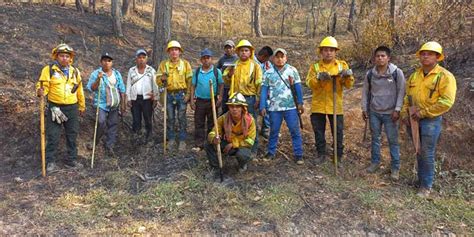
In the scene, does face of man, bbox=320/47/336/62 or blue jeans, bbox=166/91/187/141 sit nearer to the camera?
face of man, bbox=320/47/336/62

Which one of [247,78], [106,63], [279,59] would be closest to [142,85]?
[106,63]

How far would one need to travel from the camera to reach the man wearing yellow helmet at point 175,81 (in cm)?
653

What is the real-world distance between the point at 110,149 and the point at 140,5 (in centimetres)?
1828

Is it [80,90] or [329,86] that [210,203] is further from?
[80,90]

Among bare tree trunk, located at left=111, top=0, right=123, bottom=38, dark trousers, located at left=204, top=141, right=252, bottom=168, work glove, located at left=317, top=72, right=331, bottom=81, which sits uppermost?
bare tree trunk, located at left=111, top=0, right=123, bottom=38

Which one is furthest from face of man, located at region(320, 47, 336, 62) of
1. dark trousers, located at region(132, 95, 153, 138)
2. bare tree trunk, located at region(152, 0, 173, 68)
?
bare tree trunk, located at region(152, 0, 173, 68)

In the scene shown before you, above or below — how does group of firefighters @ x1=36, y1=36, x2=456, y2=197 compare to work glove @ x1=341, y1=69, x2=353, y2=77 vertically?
below

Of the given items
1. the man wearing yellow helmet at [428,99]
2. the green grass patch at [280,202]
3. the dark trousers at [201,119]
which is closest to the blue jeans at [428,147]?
the man wearing yellow helmet at [428,99]

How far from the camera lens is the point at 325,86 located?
5980mm

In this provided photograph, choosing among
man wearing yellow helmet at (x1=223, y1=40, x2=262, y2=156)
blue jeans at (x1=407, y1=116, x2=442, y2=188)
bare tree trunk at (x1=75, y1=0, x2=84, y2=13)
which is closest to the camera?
blue jeans at (x1=407, y1=116, x2=442, y2=188)

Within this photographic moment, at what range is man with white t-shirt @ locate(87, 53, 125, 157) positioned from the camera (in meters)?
6.42

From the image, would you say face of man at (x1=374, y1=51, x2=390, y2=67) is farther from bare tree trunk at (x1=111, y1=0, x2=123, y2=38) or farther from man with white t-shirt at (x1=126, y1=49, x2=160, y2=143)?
bare tree trunk at (x1=111, y1=0, x2=123, y2=38)

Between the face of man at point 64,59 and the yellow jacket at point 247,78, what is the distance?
2515 millimetres

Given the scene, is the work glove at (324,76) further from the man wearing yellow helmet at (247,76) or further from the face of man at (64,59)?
the face of man at (64,59)
